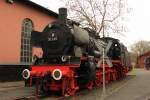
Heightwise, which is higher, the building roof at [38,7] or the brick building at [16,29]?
the building roof at [38,7]

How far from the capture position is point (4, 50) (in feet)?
78.4

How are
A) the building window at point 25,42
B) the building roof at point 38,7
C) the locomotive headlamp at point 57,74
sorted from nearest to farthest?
the locomotive headlamp at point 57,74 → the building roof at point 38,7 → the building window at point 25,42

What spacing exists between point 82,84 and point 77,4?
2966 centimetres

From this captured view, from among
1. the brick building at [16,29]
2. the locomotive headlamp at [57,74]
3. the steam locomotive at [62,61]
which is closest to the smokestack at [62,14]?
the steam locomotive at [62,61]

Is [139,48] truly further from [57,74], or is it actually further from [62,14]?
[57,74]

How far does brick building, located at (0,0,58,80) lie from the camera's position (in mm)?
23703

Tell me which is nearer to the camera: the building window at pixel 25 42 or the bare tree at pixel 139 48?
the building window at pixel 25 42

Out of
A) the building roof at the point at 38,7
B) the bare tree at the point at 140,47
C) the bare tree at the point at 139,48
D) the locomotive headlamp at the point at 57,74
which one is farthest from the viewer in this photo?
the bare tree at the point at 140,47

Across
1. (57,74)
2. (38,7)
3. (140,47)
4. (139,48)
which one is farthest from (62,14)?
(140,47)

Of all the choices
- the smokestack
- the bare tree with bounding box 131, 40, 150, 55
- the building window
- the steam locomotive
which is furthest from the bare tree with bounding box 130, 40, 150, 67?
the smokestack

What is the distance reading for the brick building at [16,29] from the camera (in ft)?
77.8

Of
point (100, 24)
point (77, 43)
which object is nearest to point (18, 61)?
point (77, 43)

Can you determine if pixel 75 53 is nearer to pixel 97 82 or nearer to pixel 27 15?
pixel 97 82

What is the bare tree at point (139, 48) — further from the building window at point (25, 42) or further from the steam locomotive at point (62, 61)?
the steam locomotive at point (62, 61)
